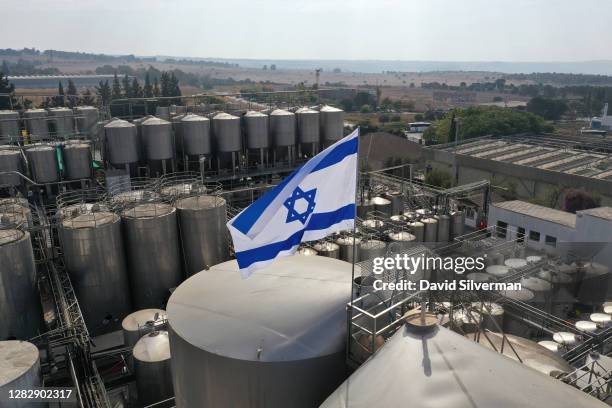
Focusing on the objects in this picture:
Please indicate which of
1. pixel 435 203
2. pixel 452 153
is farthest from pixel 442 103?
pixel 435 203

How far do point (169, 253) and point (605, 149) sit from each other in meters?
52.9

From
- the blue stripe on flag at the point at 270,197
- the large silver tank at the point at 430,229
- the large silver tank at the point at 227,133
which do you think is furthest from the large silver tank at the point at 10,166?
the large silver tank at the point at 430,229

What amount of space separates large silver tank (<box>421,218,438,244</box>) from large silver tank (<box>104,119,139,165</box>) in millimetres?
16018

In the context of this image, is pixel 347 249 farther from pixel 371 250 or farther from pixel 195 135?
pixel 195 135

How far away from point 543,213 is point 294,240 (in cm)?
2379

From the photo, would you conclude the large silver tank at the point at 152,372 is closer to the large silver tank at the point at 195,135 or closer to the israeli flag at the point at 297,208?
the israeli flag at the point at 297,208

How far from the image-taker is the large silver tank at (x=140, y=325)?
1517cm

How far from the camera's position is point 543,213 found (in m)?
27.9

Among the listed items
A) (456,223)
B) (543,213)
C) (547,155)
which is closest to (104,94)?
(547,155)

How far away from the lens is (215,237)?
1938cm

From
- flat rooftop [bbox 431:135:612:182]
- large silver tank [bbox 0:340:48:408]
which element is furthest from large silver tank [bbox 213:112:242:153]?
flat rooftop [bbox 431:135:612:182]

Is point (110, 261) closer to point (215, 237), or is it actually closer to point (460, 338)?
point (215, 237)

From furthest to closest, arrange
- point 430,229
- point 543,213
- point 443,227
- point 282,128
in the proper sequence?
point 282,128, point 543,213, point 443,227, point 430,229

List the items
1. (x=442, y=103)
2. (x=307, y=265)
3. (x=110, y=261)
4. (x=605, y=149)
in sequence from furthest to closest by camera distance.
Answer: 1. (x=442, y=103)
2. (x=605, y=149)
3. (x=110, y=261)
4. (x=307, y=265)
